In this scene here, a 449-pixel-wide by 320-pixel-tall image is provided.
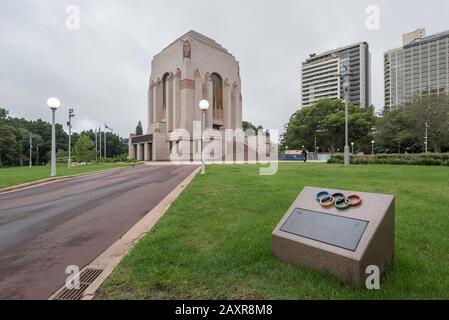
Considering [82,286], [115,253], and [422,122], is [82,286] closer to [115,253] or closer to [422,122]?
[115,253]

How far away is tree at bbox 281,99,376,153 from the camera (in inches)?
2023

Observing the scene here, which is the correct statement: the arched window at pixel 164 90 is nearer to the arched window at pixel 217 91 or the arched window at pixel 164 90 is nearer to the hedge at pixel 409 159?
the arched window at pixel 217 91

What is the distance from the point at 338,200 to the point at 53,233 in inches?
220

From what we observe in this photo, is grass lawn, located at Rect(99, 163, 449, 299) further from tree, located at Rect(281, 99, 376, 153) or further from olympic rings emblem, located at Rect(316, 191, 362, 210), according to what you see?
tree, located at Rect(281, 99, 376, 153)

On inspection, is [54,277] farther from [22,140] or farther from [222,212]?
[22,140]

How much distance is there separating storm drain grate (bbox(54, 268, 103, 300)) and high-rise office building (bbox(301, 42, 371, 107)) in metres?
115

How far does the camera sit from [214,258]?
12.0ft

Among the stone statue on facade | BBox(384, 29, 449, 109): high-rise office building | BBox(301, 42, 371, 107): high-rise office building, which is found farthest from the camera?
BBox(301, 42, 371, 107): high-rise office building

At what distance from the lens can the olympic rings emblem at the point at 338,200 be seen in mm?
3461

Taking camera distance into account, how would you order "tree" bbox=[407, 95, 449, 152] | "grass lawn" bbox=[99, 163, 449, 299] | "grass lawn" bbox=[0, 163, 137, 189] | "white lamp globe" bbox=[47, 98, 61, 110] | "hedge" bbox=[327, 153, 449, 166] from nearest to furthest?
"grass lawn" bbox=[99, 163, 449, 299] → "grass lawn" bbox=[0, 163, 137, 189] → "white lamp globe" bbox=[47, 98, 61, 110] → "hedge" bbox=[327, 153, 449, 166] → "tree" bbox=[407, 95, 449, 152]

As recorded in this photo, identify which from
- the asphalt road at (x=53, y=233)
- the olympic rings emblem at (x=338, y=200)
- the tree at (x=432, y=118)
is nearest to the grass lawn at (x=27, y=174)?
the asphalt road at (x=53, y=233)

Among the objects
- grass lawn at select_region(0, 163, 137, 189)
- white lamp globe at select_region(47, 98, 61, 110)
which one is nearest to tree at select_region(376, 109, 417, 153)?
grass lawn at select_region(0, 163, 137, 189)

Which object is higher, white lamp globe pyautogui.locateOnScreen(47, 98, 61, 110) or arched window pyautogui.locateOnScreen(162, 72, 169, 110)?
arched window pyautogui.locateOnScreen(162, 72, 169, 110)
